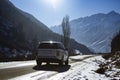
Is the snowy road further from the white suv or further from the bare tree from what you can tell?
the bare tree

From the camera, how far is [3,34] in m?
170

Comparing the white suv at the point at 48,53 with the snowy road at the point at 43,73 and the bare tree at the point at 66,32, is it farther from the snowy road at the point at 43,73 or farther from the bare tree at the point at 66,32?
the bare tree at the point at 66,32

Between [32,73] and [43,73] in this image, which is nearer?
[32,73]

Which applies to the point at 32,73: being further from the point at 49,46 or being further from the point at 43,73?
the point at 49,46

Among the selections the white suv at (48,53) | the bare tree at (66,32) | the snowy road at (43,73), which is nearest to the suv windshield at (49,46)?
the white suv at (48,53)

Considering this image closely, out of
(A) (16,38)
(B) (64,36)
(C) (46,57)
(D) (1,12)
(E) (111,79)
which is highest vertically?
(D) (1,12)

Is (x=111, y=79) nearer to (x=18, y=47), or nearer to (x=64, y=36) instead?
(x=64, y=36)

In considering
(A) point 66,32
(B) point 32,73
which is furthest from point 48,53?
(A) point 66,32

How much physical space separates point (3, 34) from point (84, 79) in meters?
163

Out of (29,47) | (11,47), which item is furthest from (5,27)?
(11,47)

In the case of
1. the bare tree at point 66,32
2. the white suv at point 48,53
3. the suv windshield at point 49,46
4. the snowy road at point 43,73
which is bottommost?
the snowy road at point 43,73

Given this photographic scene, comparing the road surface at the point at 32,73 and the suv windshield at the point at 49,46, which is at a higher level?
the suv windshield at the point at 49,46

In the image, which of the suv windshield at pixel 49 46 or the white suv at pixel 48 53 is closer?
the white suv at pixel 48 53

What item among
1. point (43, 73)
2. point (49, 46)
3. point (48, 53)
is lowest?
point (43, 73)
